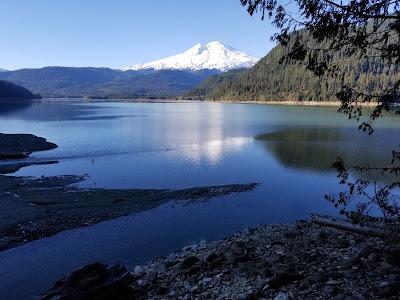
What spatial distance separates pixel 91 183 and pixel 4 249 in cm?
1790

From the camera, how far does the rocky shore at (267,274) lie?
40.8 feet

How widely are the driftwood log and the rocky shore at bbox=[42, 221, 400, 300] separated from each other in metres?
0.33

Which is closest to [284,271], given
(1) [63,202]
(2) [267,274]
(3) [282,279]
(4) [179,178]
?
(3) [282,279]

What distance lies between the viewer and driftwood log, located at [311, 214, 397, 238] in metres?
17.3

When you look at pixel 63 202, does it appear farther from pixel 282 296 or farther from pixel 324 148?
pixel 324 148

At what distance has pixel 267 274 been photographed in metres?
14.2

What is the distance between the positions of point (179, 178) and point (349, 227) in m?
24.8

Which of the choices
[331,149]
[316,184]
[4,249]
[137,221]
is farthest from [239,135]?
[4,249]

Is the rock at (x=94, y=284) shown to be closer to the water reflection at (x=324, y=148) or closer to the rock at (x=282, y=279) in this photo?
the rock at (x=282, y=279)

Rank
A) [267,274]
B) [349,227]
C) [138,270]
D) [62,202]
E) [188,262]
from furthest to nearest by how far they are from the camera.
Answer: [62,202], [349,227], [138,270], [188,262], [267,274]

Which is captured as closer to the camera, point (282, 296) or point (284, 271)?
point (282, 296)

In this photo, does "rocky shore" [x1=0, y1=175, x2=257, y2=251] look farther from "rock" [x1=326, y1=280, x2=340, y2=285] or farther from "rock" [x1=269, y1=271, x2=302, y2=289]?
"rock" [x1=326, y1=280, x2=340, y2=285]

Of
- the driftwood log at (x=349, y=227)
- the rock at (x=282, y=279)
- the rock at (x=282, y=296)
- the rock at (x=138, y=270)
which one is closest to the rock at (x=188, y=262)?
the rock at (x=138, y=270)

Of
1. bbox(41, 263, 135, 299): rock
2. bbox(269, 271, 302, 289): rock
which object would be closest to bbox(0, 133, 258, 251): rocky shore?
bbox(41, 263, 135, 299): rock
